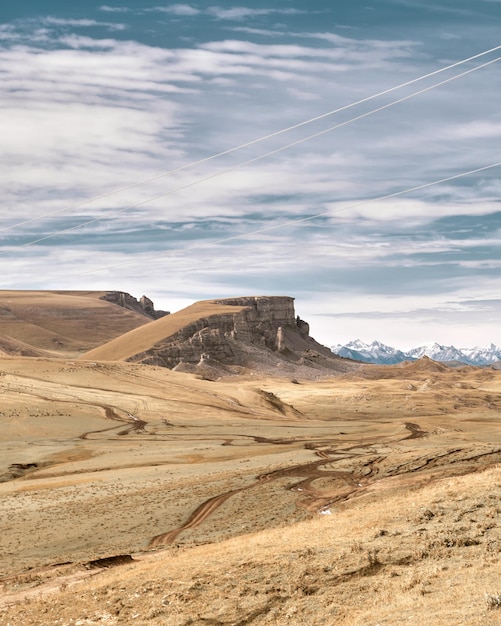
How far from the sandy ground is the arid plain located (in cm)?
9

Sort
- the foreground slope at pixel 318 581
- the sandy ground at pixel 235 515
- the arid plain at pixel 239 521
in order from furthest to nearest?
the sandy ground at pixel 235 515
the arid plain at pixel 239 521
the foreground slope at pixel 318 581

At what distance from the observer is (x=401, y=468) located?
47.1 metres

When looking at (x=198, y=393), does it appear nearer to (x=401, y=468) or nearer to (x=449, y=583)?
(x=401, y=468)

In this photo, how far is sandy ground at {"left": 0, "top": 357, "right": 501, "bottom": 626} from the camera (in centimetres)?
1928

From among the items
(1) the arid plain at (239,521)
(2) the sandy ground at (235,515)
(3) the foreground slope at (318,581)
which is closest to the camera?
(3) the foreground slope at (318,581)

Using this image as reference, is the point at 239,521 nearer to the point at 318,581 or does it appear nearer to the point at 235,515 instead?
the point at 235,515

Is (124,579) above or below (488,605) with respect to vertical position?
below

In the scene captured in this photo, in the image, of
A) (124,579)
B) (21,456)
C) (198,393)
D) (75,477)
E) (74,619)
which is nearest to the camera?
(74,619)

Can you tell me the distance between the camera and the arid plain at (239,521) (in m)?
18.9

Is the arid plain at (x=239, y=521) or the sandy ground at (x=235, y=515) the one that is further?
the sandy ground at (x=235, y=515)

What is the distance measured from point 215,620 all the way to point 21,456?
47.3 meters

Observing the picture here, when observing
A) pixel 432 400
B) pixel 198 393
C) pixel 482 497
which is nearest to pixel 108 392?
pixel 198 393

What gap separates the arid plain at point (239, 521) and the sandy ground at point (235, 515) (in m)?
0.09

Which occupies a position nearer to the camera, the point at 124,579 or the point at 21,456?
the point at 124,579
